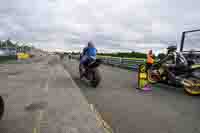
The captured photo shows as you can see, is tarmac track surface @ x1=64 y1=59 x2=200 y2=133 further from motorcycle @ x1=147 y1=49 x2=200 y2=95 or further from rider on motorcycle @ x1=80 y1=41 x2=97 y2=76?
rider on motorcycle @ x1=80 y1=41 x2=97 y2=76

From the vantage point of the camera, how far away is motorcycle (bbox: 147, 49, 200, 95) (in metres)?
5.64

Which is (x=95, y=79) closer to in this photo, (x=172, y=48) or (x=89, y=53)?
(x=89, y=53)

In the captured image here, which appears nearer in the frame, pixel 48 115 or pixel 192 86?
pixel 48 115

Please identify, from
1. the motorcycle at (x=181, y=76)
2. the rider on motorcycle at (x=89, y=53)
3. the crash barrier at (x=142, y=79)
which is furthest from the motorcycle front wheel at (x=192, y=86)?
the rider on motorcycle at (x=89, y=53)

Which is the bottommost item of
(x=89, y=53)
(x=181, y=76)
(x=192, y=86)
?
(x=192, y=86)

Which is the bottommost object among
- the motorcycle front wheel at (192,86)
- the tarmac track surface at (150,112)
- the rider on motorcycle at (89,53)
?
the tarmac track surface at (150,112)

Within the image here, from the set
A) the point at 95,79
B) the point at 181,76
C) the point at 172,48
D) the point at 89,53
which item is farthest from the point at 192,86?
the point at 89,53

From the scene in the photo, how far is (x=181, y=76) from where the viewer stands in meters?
6.39

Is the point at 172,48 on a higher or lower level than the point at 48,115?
higher

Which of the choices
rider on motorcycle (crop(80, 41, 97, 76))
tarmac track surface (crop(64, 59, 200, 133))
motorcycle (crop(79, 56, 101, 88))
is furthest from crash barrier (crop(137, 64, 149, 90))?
rider on motorcycle (crop(80, 41, 97, 76))

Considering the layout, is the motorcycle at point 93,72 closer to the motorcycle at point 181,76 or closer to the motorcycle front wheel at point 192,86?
the motorcycle at point 181,76

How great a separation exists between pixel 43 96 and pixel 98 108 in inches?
83.2

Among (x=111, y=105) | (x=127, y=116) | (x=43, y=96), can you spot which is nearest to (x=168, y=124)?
(x=127, y=116)

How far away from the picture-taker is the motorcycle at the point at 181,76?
564 cm
